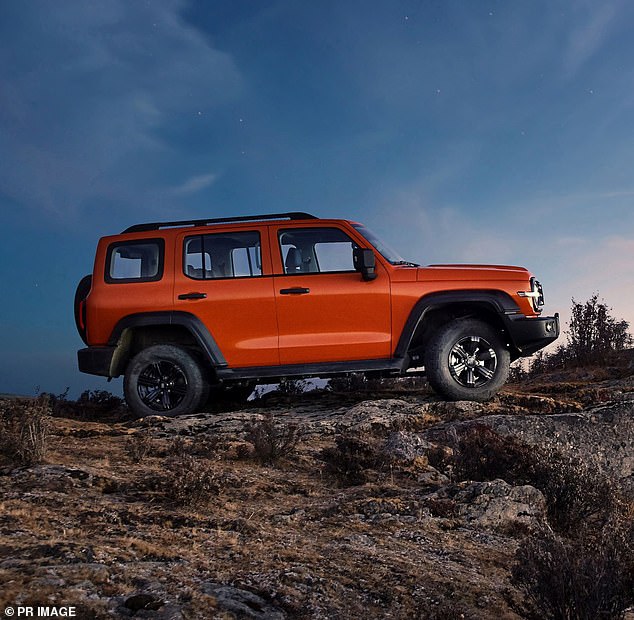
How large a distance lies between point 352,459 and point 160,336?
344 cm

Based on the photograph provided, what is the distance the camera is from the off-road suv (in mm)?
7523

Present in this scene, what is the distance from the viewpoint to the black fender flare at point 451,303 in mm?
7570

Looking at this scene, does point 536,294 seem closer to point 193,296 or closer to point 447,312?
point 447,312

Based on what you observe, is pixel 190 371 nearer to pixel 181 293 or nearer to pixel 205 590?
pixel 181 293

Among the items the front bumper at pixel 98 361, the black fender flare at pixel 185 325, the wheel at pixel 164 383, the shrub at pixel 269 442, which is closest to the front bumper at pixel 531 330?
the shrub at pixel 269 442

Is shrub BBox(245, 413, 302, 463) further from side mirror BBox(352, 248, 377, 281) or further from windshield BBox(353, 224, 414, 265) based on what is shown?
windshield BBox(353, 224, 414, 265)

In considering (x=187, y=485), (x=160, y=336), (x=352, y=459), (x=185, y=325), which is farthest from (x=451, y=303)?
(x=187, y=485)

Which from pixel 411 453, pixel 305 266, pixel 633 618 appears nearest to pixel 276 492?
pixel 411 453

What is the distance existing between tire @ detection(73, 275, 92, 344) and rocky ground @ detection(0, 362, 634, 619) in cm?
128

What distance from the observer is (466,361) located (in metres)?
7.72

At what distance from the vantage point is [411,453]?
5.96 meters

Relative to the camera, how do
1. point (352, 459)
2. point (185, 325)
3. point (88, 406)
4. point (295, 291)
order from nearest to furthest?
1. point (352, 459)
2. point (295, 291)
3. point (185, 325)
4. point (88, 406)

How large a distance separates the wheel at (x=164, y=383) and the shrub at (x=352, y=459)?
2.25m

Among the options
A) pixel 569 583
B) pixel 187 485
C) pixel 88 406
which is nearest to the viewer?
pixel 569 583
